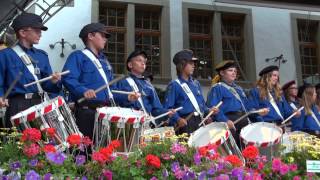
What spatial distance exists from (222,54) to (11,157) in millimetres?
8074

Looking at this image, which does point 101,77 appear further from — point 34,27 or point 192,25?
point 192,25

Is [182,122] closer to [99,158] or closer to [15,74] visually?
[15,74]

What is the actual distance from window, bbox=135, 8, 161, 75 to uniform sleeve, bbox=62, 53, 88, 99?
5832mm

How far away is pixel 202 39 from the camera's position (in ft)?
36.3

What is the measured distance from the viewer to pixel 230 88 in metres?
5.89

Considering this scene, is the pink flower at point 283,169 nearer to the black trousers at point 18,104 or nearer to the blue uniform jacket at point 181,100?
the blue uniform jacket at point 181,100

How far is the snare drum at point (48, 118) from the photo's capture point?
3.64 m

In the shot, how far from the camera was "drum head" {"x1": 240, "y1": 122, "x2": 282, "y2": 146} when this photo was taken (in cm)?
467

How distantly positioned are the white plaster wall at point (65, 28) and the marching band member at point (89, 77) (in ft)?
15.3

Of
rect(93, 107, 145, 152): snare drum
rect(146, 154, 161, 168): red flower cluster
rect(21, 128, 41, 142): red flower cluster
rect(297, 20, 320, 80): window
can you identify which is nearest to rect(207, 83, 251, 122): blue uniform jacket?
rect(93, 107, 145, 152): snare drum

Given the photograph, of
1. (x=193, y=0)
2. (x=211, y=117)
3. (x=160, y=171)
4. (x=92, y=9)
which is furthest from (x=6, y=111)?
(x=193, y=0)

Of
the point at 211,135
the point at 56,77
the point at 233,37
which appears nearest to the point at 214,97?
the point at 211,135

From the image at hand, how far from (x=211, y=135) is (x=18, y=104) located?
166 centimetres

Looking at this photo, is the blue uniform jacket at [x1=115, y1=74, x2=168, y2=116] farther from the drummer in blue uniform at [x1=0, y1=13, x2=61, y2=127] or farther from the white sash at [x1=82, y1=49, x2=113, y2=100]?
the drummer in blue uniform at [x1=0, y1=13, x2=61, y2=127]
